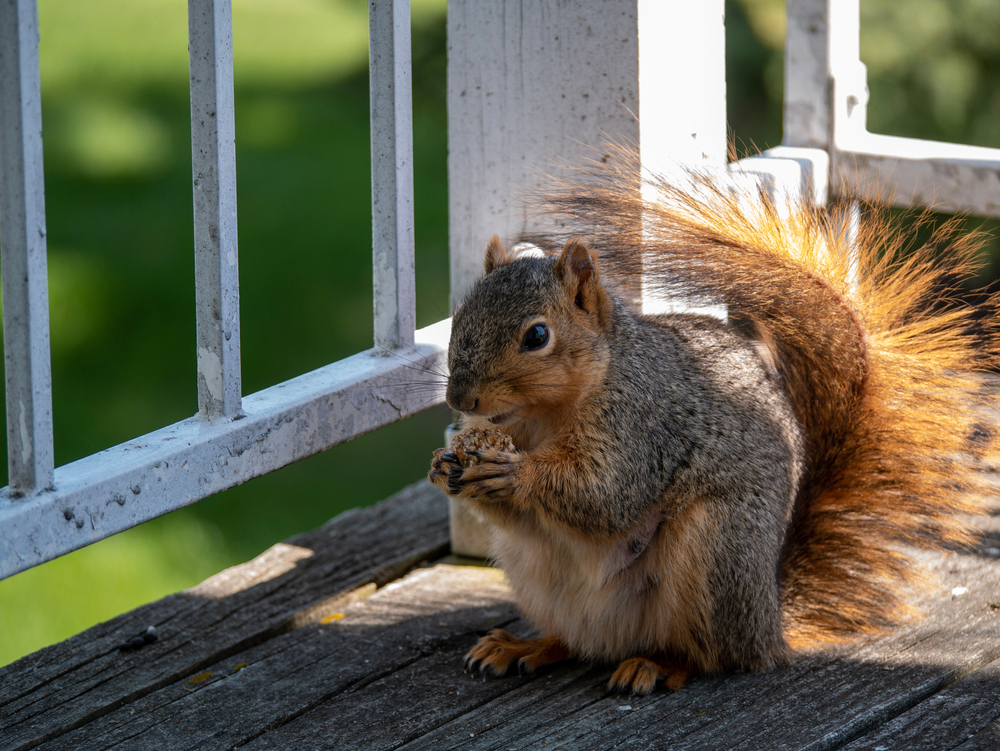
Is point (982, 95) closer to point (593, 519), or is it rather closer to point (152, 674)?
point (593, 519)

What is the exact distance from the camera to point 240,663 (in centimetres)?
156

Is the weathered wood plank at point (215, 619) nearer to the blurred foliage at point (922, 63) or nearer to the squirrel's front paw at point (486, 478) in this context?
the squirrel's front paw at point (486, 478)

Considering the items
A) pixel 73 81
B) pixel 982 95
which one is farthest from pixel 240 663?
pixel 73 81

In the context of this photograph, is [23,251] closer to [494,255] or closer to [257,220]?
[494,255]

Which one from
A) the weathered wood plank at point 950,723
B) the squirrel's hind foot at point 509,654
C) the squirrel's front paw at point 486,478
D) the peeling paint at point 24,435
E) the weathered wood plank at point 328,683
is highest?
the peeling paint at point 24,435

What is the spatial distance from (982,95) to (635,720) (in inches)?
121

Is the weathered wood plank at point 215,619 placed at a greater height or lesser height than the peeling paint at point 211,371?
lesser

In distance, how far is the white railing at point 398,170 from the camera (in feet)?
3.76

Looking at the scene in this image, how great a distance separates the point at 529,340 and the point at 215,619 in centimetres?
64

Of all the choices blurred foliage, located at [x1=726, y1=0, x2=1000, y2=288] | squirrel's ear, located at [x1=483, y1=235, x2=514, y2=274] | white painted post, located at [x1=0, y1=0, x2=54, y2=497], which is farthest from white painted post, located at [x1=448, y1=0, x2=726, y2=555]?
blurred foliage, located at [x1=726, y1=0, x2=1000, y2=288]

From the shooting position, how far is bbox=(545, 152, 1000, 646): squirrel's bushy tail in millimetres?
1551

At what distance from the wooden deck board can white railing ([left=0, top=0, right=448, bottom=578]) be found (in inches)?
11.3

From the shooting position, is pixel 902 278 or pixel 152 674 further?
pixel 902 278

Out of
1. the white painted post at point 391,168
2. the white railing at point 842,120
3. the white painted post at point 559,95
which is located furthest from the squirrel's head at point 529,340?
the white railing at point 842,120
